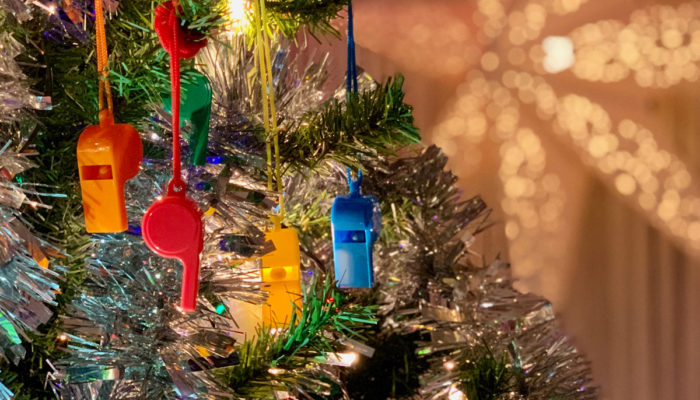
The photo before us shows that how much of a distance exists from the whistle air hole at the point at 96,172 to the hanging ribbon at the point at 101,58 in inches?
1.4

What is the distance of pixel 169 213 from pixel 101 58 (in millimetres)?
109

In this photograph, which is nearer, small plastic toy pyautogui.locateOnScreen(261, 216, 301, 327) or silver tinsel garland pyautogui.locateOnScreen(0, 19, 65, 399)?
silver tinsel garland pyautogui.locateOnScreen(0, 19, 65, 399)

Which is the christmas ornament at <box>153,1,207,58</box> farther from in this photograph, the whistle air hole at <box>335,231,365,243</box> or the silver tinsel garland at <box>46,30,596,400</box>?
the whistle air hole at <box>335,231,365,243</box>

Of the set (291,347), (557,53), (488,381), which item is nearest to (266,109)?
(291,347)

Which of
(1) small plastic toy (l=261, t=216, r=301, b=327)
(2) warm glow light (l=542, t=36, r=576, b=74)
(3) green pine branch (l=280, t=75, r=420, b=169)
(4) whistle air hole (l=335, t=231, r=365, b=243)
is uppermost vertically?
(2) warm glow light (l=542, t=36, r=576, b=74)

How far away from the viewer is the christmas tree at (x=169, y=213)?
16.4 inches

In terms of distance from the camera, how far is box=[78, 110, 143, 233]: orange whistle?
41 cm

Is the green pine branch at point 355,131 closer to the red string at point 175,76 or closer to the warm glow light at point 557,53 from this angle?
the red string at point 175,76

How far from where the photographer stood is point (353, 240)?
1.84 feet

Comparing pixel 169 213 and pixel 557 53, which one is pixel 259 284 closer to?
pixel 169 213

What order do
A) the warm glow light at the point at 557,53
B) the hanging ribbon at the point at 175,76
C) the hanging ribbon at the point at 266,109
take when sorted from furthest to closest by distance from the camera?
the warm glow light at the point at 557,53
the hanging ribbon at the point at 266,109
the hanging ribbon at the point at 175,76

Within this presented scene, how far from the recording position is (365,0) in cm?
137

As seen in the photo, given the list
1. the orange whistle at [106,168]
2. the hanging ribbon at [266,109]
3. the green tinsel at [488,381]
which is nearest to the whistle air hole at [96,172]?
the orange whistle at [106,168]

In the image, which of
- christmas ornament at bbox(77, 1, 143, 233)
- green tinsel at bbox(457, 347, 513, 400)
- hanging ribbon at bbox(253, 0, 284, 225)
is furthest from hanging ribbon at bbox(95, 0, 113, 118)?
green tinsel at bbox(457, 347, 513, 400)
